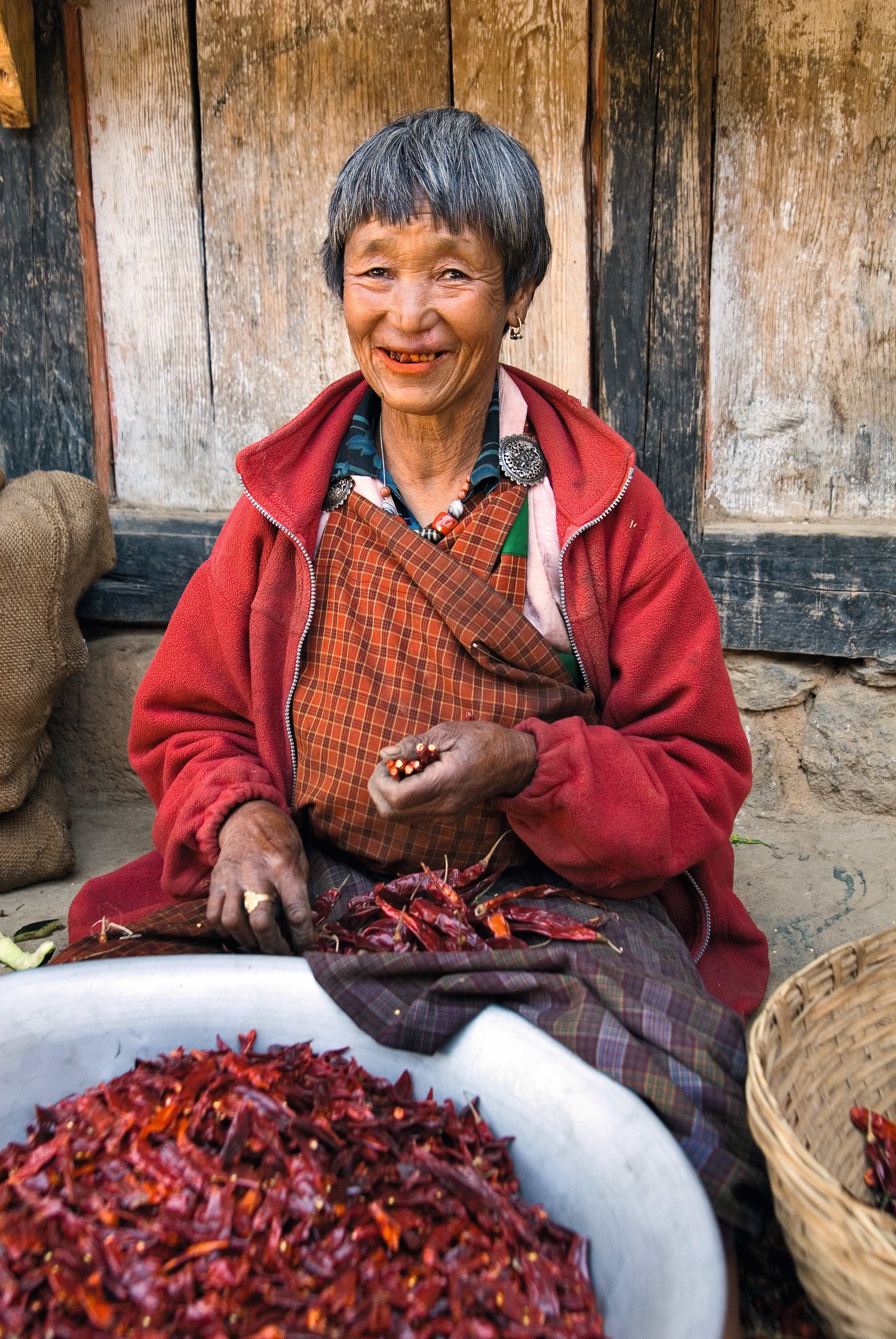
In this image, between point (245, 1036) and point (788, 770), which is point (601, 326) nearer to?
point (788, 770)

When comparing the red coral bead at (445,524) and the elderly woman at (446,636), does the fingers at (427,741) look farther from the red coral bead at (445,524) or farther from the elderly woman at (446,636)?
the red coral bead at (445,524)

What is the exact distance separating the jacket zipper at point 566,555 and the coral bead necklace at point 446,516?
228 millimetres

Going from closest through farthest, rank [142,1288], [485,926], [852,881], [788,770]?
1. [142,1288]
2. [485,926]
3. [852,881]
4. [788,770]

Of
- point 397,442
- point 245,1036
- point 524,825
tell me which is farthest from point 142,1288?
point 397,442

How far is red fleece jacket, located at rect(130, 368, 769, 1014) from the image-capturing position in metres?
A: 2.03

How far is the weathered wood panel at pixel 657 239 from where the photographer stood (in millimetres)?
3102

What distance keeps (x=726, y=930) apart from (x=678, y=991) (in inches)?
26.8

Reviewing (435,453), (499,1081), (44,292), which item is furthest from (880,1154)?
(44,292)

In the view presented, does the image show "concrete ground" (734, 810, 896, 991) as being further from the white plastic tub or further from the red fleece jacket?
the white plastic tub

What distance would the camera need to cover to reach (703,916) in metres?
2.37

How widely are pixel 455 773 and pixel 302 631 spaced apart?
55 cm

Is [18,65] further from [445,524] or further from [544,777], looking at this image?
[544,777]

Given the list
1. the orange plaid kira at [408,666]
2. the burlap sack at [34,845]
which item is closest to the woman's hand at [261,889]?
the orange plaid kira at [408,666]

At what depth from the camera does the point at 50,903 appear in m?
3.26
